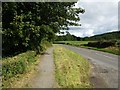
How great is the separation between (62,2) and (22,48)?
17.2 feet

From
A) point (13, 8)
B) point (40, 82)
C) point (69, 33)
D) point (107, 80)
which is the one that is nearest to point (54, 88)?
point (40, 82)

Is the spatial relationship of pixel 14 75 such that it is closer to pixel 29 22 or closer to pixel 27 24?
pixel 27 24

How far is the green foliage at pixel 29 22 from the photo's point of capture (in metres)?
20.2

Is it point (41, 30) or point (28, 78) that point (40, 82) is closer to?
point (28, 78)

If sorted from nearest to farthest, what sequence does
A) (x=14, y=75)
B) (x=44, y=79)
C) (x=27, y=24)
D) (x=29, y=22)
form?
1. (x=14, y=75)
2. (x=44, y=79)
3. (x=27, y=24)
4. (x=29, y=22)

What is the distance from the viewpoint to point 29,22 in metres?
21.3

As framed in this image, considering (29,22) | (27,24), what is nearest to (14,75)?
(27,24)

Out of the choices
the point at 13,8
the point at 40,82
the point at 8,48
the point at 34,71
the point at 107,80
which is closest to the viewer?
the point at 40,82

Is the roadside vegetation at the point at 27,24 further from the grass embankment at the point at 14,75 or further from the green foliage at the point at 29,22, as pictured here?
the grass embankment at the point at 14,75

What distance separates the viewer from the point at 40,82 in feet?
45.7

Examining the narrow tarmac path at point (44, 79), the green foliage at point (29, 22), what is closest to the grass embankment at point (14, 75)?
the narrow tarmac path at point (44, 79)

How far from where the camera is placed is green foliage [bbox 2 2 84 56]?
20.2 m

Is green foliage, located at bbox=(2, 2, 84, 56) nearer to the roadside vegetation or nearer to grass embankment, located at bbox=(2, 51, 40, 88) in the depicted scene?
the roadside vegetation

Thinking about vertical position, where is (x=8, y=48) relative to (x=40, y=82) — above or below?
above
